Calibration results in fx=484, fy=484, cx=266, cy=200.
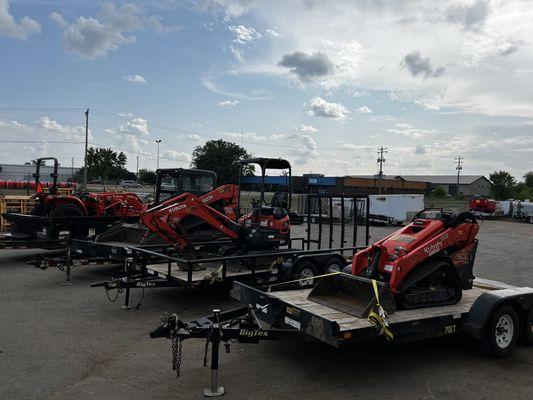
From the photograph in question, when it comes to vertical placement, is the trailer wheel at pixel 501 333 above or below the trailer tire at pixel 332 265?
below

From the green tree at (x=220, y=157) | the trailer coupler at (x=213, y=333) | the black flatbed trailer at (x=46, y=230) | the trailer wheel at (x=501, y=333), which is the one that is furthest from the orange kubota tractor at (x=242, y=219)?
the green tree at (x=220, y=157)

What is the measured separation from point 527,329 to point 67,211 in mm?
11514

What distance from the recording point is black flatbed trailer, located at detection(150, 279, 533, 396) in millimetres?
4934

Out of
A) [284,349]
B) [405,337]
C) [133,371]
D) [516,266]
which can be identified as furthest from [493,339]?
[516,266]

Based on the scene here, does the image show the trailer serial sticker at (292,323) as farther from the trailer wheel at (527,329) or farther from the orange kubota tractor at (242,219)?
the orange kubota tractor at (242,219)

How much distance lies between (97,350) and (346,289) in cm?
330

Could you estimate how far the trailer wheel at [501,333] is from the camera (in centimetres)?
609

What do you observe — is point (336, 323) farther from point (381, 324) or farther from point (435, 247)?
point (435, 247)

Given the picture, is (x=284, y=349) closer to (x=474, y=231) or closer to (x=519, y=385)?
(x=519, y=385)

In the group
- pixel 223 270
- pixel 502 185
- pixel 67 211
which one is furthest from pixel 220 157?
pixel 223 270

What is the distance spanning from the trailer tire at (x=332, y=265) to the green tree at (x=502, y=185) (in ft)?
260

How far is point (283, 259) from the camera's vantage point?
8641mm

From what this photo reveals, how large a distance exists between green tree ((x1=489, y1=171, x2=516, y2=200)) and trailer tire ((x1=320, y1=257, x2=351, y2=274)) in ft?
260

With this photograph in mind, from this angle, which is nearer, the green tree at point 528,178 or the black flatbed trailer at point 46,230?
the black flatbed trailer at point 46,230
